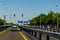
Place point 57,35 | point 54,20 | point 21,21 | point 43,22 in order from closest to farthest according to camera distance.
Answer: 1. point 57,35
2. point 54,20
3. point 21,21
4. point 43,22

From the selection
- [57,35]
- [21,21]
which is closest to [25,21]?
[21,21]

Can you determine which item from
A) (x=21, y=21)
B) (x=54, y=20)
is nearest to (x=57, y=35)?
(x=54, y=20)

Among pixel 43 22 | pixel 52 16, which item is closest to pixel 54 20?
pixel 52 16

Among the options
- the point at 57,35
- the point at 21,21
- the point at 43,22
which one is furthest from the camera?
the point at 43,22

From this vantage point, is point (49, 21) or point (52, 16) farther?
point (49, 21)

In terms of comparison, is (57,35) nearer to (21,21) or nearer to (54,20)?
(54,20)

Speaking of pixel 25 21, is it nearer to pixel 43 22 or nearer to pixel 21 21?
pixel 21 21

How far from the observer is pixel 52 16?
5566 inches

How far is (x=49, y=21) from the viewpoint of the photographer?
501 ft

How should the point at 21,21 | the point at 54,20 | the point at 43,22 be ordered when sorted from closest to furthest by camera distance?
the point at 54,20 < the point at 21,21 < the point at 43,22

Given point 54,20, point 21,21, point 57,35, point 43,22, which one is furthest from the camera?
point 43,22

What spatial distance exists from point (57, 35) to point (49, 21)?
5568 inches

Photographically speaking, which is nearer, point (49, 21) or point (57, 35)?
point (57, 35)

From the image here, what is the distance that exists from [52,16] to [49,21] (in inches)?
463
